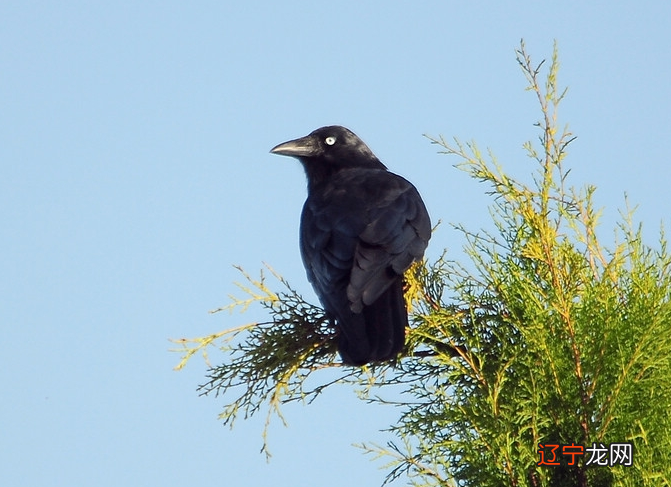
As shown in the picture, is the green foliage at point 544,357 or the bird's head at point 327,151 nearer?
the green foliage at point 544,357

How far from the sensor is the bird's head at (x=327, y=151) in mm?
7188

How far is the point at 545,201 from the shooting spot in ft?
14.4

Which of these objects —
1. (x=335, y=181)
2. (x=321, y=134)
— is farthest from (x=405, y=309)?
(x=321, y=134)

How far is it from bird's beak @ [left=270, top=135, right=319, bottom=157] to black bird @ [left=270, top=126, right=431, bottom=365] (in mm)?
524

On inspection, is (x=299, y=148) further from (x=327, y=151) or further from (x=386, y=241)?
(x=386, y=241)

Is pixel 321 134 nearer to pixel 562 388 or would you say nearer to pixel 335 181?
pixel 335 181

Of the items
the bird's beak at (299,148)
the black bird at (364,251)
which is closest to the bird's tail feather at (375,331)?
the black bird at (364,251)

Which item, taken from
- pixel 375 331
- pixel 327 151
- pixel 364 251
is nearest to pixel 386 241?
pixel 364 251

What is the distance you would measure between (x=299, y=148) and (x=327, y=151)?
206mm

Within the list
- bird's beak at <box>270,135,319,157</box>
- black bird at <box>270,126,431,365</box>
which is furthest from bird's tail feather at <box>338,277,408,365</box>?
bird's beak at <box>270,135,319,157</box>

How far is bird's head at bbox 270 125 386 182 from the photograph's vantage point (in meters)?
7.19

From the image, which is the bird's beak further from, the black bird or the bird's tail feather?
the bird's tail feather

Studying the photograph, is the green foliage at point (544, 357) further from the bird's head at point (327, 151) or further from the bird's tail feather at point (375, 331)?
the bird's head at point (327, 151)

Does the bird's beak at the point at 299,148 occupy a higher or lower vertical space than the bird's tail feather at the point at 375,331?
higher
